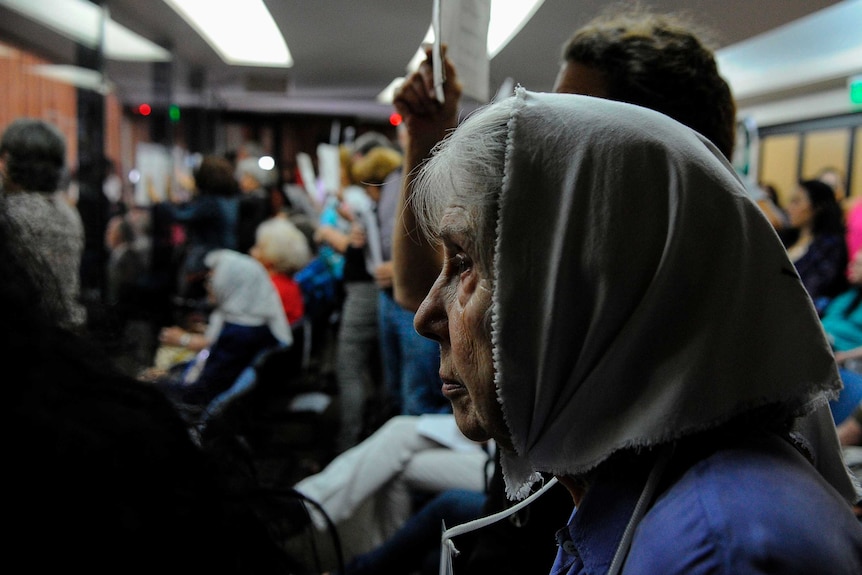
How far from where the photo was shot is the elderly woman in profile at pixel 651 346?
60 centimetres

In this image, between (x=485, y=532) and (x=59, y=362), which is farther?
(x=485, y=532)

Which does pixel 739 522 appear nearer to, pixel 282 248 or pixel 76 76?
pixel 282 248

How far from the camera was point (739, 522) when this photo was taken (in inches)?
22.1

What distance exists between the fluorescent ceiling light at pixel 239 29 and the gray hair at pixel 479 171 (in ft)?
1.80

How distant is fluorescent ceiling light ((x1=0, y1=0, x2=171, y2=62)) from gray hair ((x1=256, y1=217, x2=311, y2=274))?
1.19 m

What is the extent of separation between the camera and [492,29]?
127 cm

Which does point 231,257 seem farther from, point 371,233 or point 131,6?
point 131,6

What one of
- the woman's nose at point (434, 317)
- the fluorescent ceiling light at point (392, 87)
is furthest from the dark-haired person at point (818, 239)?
the woman's nose at point (434, 317)

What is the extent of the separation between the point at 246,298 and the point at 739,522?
3230 mm

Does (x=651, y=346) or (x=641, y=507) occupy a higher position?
(x=651, y=346)

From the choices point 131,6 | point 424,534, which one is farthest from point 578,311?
point 131,6

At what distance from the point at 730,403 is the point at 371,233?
305 cm

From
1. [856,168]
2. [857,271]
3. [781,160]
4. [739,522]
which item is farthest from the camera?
[781,160]

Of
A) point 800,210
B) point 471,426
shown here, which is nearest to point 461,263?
point 471,426
